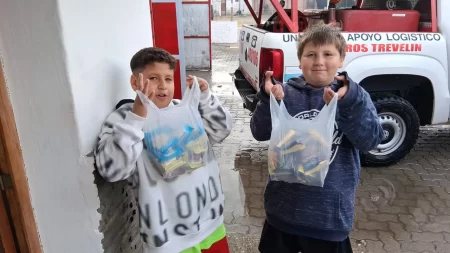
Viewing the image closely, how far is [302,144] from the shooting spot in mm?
1620

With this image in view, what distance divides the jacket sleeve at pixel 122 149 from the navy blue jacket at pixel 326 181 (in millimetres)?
583

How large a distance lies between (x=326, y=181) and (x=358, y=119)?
31 cm

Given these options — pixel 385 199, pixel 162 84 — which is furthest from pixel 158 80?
pixel 385 199

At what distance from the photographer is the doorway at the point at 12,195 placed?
1.46 metres

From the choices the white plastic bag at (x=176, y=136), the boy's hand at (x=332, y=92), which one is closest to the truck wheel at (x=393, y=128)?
the boy's hand at (x=332, y=92)

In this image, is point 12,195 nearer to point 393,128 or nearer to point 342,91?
point 342,91

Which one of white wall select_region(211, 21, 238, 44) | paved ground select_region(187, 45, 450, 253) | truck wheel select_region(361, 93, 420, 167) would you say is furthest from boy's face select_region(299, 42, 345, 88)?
white wall select_region(211, 21, 238, 44)

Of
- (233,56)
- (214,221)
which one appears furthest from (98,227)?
(233,56)

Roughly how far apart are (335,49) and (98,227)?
1.25 metres

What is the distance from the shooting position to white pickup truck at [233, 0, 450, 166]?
3.80 metres

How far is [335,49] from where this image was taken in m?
1.68

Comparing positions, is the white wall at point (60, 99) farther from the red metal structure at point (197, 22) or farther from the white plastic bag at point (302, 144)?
the red metal structure at point (197, 22)

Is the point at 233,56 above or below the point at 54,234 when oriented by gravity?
below

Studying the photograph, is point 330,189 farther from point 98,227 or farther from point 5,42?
point 5,42
